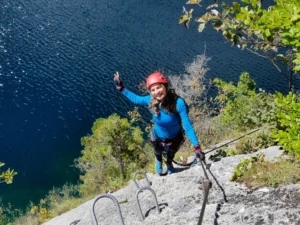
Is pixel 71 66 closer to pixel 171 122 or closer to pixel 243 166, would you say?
pixel 171 122

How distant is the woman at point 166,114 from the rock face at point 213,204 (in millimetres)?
561

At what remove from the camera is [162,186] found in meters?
5.97

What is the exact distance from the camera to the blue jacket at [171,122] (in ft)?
17.8

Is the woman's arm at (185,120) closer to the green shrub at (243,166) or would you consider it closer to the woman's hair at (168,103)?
the woman's hair at (168,103)

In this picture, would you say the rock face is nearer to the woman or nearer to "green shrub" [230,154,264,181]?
"green shrub" [230,154,264,181]

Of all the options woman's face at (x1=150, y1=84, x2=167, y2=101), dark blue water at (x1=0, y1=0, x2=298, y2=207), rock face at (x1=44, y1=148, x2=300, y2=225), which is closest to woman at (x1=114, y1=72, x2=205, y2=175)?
woman's face at (x1=150, y1=84, x2=167, y2=101)

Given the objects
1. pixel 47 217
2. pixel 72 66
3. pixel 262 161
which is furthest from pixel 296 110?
pixel 72 66

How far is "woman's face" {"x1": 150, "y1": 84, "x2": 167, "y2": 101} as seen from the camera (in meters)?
5.35

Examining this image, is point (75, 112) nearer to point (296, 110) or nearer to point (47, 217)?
point (47, 217)

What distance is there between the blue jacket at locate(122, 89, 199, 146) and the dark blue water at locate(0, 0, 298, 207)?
21.6m

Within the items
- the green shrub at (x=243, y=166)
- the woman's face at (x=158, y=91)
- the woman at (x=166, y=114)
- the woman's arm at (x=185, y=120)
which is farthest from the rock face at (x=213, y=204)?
the woman's face at (x=158, y=91)

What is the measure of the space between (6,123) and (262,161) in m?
29.9

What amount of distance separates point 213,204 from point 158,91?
1817 millimetres

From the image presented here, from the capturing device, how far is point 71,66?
1484 inches
